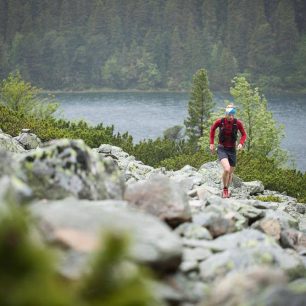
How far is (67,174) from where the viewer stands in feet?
27.8

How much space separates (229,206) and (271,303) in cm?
538

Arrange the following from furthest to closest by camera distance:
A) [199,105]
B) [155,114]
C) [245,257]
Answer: [155,114], [199,105], [245,257]

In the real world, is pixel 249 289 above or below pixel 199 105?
above

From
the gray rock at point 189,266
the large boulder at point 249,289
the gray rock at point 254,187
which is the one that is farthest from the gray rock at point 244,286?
the gray rock at point 254,187

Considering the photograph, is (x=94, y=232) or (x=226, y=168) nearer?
(x=94, y=232)

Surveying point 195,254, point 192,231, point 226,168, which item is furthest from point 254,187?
point 195,254

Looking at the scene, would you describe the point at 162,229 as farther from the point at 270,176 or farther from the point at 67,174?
the point at 270,176

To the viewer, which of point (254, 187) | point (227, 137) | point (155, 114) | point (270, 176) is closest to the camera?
point (227, 137)

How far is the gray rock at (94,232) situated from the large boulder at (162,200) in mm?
1198

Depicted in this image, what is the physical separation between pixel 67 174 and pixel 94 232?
2488mm

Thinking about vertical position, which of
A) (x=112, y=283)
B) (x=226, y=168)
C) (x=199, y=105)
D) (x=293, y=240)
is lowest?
(x=199, y=105)

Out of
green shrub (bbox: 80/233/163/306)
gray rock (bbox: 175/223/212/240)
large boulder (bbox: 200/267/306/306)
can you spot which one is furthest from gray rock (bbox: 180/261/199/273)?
green shrub (bbox: 80/233/163/306)

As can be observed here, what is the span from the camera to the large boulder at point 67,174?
8.30 m

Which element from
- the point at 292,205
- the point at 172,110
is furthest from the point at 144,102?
the point at 292,205
